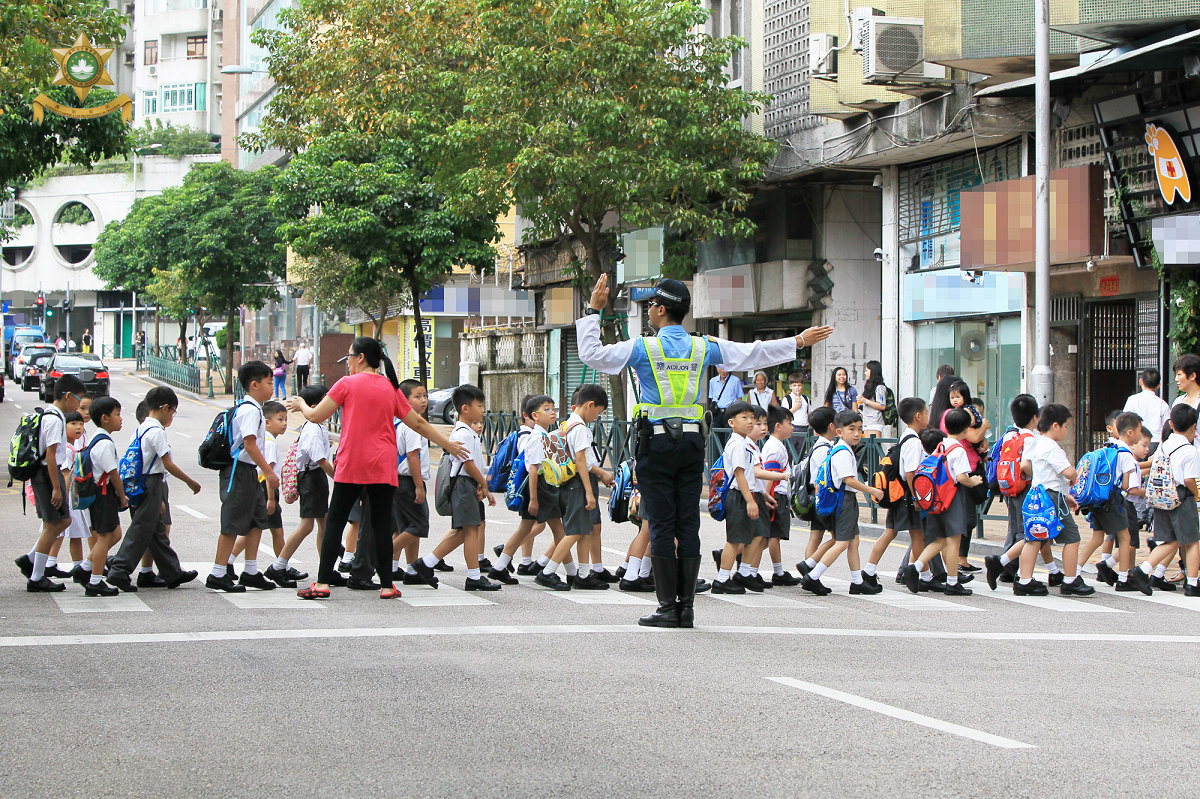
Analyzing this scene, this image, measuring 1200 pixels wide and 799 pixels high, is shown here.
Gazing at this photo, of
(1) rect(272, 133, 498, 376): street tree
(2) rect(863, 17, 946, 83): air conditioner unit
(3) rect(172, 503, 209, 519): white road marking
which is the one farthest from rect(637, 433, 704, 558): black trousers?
(1) rect(272, 133, 498, 376): street tree

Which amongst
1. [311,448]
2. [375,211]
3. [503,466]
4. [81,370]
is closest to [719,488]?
[503,466]

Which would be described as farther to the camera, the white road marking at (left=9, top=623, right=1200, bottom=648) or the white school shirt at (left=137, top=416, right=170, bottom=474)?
the white school shirt at (left=137, top=416, right=170, bottom=474)

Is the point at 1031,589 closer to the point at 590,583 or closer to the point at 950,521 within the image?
the point at 950,521

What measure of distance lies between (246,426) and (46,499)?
5.05ft

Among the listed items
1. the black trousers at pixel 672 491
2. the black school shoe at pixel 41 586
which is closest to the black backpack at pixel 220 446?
the black school shoe at pixel 41 586

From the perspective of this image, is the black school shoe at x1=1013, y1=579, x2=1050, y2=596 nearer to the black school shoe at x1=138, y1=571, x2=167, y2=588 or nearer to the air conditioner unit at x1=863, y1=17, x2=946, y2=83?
the black school shoe at x1=138, y1=571, x2=167, y2=588

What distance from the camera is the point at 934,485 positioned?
10.7 metres

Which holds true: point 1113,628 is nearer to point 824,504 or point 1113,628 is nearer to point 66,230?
point 824,504

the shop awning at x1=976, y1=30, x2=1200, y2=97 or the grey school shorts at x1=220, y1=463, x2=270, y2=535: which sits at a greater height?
the shop awning at x1=976, y1=30, x2=1200, y2=97

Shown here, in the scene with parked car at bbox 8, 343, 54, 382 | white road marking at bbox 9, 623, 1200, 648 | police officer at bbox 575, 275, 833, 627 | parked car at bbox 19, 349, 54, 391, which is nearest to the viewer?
white road marking at bbox 9, 623, 1200, 648

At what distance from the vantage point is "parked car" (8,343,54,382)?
55872 mm

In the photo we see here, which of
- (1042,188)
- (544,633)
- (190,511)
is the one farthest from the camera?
(190,511)

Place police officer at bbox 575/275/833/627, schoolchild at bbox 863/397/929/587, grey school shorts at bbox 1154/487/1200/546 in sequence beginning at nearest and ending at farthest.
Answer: police officer at bbox 575/275/833/627, schoolchild at bbox 863/397/929/587, grey school shorts at bbox 1154/487/1200/546

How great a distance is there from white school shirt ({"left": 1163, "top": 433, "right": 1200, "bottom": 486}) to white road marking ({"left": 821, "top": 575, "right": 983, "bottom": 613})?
184cm
